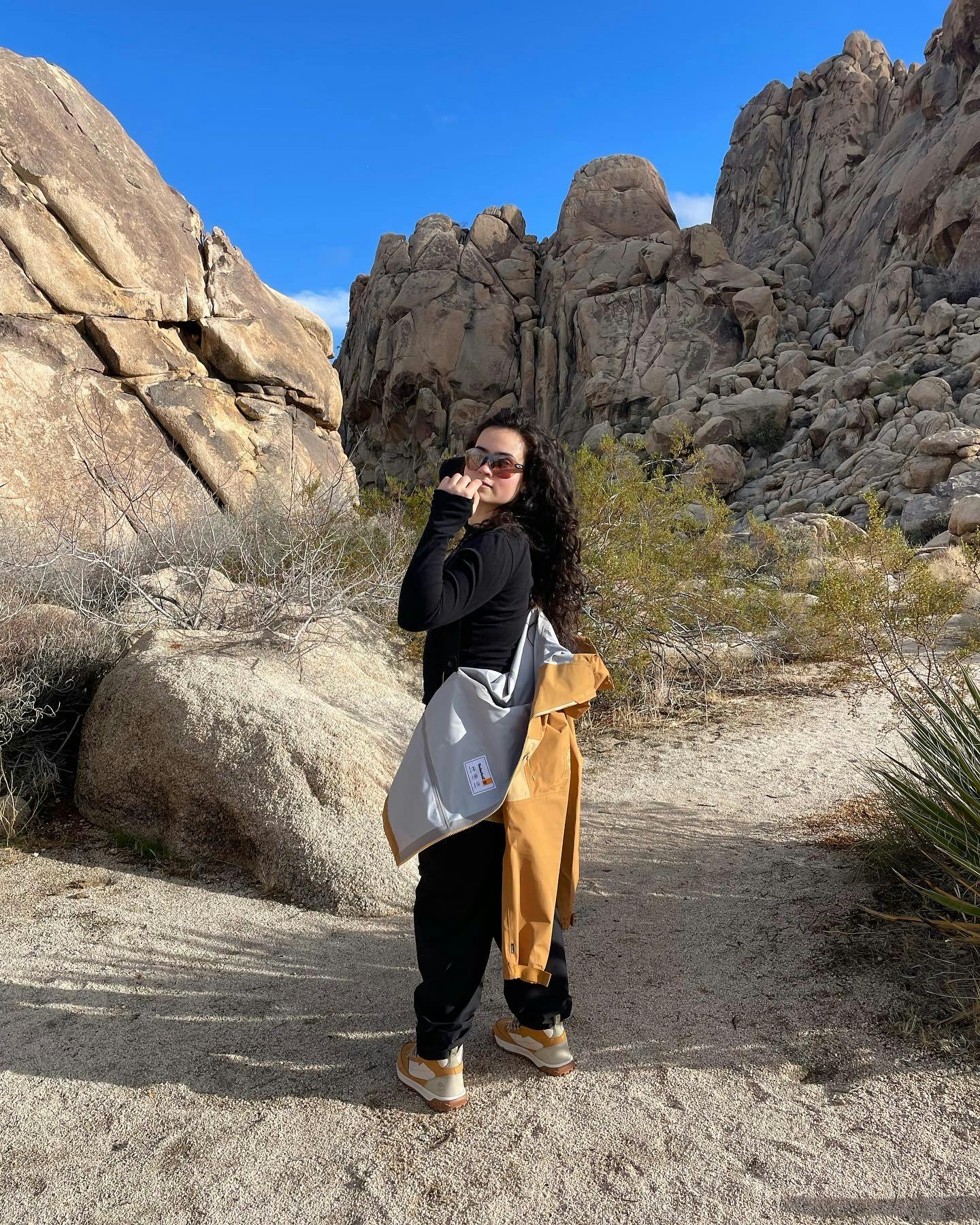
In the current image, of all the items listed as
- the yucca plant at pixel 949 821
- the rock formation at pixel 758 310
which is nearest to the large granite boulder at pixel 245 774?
the yucca plant at pixel 949 821

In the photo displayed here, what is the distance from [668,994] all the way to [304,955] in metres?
1.33

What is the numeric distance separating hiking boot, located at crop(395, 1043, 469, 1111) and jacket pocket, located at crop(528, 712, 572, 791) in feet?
2.49

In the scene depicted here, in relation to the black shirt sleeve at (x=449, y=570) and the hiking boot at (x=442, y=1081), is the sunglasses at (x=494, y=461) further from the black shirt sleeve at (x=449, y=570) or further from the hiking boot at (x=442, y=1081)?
the hiking boot at (x=442, y=1081)

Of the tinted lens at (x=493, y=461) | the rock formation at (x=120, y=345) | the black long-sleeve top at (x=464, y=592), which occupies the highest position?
the rock formation at (x=120, y=345)

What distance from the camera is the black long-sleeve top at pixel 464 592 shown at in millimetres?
1943

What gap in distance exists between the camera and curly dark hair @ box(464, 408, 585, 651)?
2320 mm

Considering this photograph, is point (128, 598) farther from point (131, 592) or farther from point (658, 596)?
point (658, 596)

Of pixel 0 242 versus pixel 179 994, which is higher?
pixel 0 242

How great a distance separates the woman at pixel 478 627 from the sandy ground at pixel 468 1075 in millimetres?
179

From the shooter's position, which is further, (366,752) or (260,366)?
(260,366)

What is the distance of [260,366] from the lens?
11242 mm

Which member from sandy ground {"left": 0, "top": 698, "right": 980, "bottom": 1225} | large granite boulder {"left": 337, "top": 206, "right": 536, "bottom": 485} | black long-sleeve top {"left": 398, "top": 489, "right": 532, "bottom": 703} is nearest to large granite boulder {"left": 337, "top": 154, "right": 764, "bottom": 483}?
large granite boulder {"left": 337, "top": 206, "right": 536, "bottom": 485}

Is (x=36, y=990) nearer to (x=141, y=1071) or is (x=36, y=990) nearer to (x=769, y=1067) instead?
(x=141, y=1071)

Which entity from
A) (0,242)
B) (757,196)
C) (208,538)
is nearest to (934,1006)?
(208,538)
